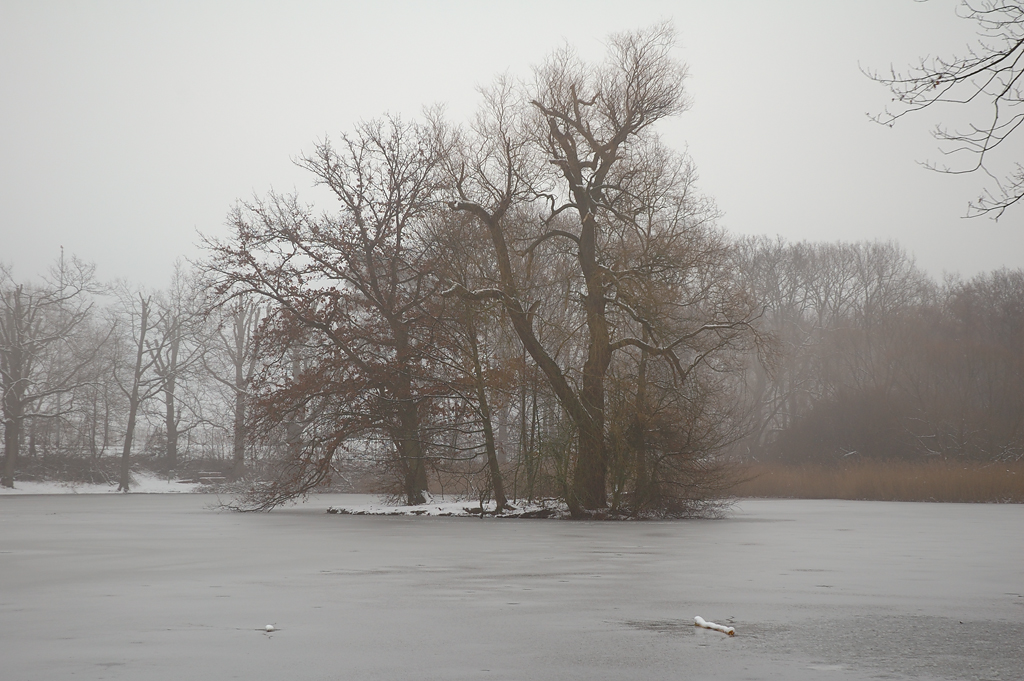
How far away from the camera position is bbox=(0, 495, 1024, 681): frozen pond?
4980 mm

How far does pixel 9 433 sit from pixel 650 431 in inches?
1344

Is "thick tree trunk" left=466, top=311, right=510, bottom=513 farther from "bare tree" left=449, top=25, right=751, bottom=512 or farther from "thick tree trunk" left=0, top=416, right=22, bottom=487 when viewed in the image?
"thick tree trunk" left=0, top=416, right=22, bottom=487

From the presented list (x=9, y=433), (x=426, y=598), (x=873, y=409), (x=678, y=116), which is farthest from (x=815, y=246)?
(x=426, y=598)

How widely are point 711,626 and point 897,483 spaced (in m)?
27.4

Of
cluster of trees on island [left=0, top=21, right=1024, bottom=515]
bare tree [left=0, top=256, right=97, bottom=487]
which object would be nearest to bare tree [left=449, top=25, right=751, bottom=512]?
cluster of trees on island [left=0, top=21, right=1024, bottom=515]

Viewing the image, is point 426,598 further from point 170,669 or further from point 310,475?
point 310,475

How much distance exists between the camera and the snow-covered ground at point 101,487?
43.6 m

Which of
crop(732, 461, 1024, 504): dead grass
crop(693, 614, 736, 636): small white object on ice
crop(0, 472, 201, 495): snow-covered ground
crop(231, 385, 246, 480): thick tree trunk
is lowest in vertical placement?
crop(0, 472, 201, 495): snow-covered ground

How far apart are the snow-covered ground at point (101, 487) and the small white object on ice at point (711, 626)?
4251cm

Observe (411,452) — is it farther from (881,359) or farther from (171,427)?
(881,359)

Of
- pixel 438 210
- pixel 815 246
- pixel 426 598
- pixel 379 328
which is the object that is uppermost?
pixel 815 246

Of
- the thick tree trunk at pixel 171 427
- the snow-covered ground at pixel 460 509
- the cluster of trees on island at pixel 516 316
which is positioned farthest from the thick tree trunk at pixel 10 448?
the snow-covered ground at pixel 460 509

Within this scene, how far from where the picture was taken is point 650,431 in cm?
2130

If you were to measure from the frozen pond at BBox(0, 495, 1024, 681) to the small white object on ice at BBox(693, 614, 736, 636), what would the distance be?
0.07 metres
